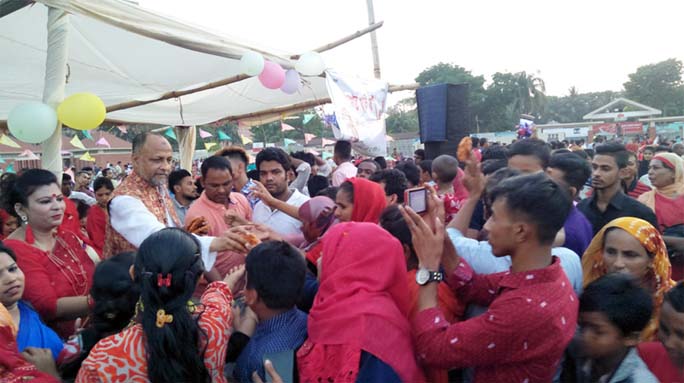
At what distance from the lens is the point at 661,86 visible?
51.7 meters

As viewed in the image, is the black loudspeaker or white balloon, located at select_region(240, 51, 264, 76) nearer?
white balloon, located at select_region(240, 51, 264, 76)

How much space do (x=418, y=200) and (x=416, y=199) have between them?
14 millimetres

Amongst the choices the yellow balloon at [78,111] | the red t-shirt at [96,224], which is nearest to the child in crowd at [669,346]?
the yellow balloon at [78,111]

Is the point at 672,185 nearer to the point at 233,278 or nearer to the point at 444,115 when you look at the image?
the point at 444,115

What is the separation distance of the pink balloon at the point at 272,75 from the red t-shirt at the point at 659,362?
4.01 m

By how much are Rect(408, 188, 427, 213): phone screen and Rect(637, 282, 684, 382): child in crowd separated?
35.4 inches

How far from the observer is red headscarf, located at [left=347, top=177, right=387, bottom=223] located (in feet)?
8.71

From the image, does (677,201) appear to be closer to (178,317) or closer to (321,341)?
(321,341)

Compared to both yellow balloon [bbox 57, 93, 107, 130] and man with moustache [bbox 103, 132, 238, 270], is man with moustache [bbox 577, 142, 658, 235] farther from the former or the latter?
yellow balloon [bbox 57, 93, 107, 130]

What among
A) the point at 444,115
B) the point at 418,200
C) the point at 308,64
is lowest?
the point at 418,200

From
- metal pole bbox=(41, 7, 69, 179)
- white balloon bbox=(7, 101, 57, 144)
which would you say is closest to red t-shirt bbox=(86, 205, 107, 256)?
metal pole bbox=(41, 7, 69, 179)

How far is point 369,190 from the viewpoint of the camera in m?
2.69

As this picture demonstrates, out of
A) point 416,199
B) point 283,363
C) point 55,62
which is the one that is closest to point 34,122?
point 55,62

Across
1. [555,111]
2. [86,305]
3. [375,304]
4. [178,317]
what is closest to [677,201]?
[375,304]
